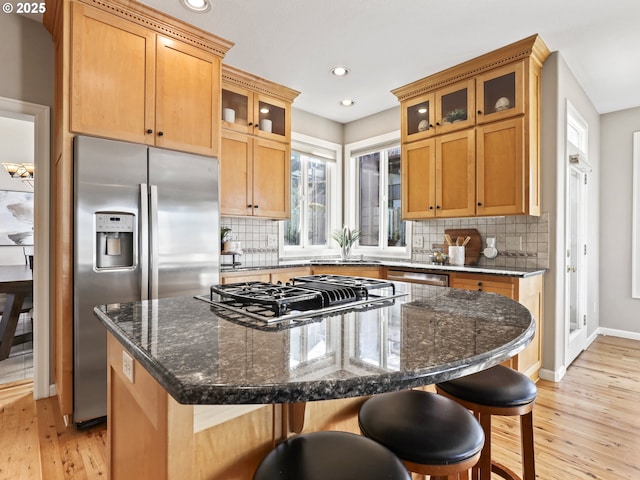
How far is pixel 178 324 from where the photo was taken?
963 millimetres

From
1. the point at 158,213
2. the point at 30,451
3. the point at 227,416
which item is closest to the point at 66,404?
the point at 30,451

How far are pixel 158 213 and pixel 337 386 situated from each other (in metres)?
A: 2.13

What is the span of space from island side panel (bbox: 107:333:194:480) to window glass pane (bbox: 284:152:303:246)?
321cm

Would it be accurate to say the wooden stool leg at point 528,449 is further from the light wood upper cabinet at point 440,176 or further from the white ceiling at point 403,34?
the white ceiling at point 403,34

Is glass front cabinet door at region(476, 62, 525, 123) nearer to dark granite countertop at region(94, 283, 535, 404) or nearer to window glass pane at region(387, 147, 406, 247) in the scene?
window glass pane at region(387, 147, 406, 247)

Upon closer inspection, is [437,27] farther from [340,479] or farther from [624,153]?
[624,153]

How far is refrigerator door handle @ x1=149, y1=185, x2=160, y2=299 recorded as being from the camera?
7.53ft

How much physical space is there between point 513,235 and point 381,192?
Answer: 176cm

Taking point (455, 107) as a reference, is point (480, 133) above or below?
below

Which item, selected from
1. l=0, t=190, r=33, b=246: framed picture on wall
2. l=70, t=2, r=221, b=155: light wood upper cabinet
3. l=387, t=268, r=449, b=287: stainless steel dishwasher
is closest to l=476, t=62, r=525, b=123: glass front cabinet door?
l=387, t=268, r=449, b=287: stainless steel dishwasher

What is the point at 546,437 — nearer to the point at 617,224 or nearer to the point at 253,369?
the point at 253,369

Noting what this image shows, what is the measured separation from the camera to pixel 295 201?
174 inches

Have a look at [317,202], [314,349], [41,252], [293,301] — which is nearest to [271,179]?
[317,202]

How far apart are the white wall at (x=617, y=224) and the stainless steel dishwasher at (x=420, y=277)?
2.72 m
